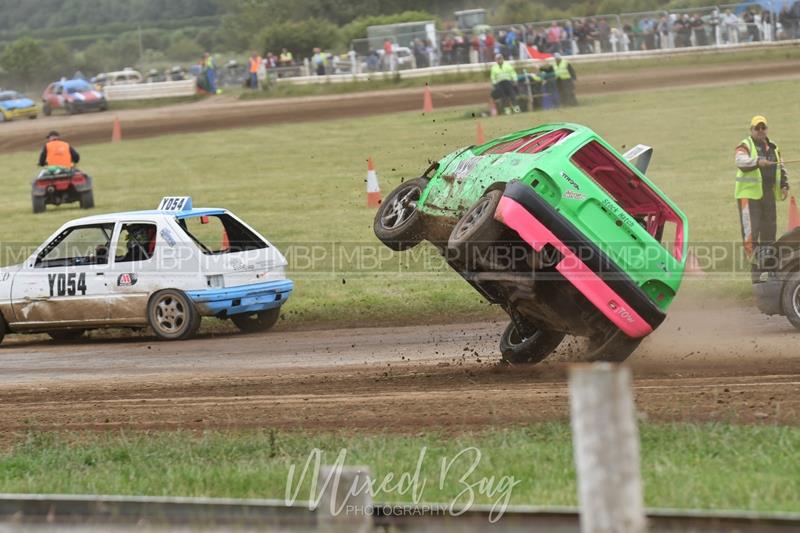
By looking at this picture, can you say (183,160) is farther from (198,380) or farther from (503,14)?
(503,14)

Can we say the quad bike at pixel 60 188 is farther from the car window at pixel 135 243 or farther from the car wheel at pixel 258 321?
the car wheel at pixel 258 321

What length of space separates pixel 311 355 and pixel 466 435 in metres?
4.37

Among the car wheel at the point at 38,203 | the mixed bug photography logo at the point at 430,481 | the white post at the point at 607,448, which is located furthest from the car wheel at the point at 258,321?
the car wheel at the point at 38,203

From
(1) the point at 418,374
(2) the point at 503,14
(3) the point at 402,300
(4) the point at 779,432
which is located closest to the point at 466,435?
(4) the point at 779,432

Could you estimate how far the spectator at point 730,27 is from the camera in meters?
39.5

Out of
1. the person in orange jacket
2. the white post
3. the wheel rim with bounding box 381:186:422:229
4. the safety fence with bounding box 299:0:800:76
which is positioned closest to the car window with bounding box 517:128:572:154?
the wheel rim with bounding box 381:186:422:229

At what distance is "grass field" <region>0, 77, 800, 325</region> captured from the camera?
598 inches

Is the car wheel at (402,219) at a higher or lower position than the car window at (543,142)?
lower

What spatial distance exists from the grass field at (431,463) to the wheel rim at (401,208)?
3.51 meters

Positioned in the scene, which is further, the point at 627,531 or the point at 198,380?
the point at 198,380

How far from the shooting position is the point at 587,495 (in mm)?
3535

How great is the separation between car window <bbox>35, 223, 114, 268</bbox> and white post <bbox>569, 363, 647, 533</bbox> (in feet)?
34.2

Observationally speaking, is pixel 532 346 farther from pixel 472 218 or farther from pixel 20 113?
pixel 20 113

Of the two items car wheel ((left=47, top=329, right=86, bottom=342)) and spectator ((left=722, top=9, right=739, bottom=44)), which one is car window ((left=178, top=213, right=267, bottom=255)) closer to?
car wheel ((left=47, top=329, right=86, bottom=342))
